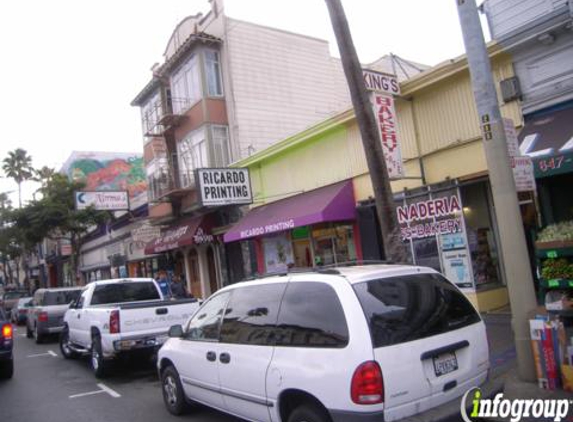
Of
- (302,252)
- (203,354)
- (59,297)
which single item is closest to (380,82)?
(302,252)

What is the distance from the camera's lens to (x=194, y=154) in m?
20.7

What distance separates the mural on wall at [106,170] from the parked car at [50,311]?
24.8m

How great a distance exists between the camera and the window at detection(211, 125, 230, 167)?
19609 millimetres

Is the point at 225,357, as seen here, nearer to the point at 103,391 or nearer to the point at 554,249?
the point at 103,391

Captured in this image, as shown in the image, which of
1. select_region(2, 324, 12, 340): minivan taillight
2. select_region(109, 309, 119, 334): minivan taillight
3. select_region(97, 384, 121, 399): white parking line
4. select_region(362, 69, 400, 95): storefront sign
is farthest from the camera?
select_region(362, 69, 400, 95): storefront sign

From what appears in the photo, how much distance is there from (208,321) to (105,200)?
2232 cm

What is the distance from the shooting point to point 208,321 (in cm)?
573

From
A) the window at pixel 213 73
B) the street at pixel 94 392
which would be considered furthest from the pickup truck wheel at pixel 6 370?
the window at pixel 213 73

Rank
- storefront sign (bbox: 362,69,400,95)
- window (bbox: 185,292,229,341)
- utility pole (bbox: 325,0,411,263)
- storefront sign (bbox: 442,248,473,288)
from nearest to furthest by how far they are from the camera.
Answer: window (bbox: 185,292,229,341) → utility pole (bbox: 325,0,411,263) → storefront sign (bbox: 362,69,400,95) → storefront sign (bbox: 442,248,473,288)

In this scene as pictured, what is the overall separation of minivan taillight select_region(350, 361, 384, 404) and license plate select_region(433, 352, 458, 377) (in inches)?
24.5

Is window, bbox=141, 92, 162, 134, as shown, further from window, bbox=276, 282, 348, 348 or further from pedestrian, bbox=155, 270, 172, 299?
window, bbox=276, 282, 348, 348

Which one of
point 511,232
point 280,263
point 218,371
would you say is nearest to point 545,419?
point 511,232

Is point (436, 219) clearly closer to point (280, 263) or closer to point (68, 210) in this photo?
point (280, 263)

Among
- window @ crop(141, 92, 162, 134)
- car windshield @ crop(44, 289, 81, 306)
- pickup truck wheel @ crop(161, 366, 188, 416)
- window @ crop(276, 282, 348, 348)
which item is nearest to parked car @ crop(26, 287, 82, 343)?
car windshield @ crop(44, 289, 81, 306)
